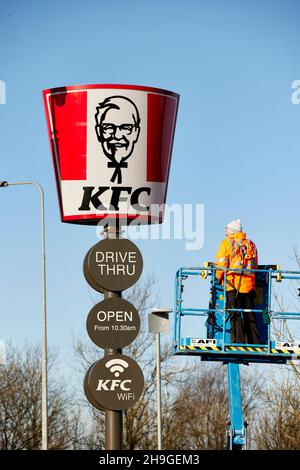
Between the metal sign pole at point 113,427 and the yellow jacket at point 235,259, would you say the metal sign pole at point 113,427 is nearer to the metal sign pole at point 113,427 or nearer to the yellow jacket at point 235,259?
the metal sign pole at point 113,427

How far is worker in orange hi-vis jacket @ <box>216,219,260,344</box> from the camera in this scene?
60.2 ft

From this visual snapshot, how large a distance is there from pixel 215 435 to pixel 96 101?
4483cm

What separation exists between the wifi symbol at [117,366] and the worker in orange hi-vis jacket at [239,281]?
7087 mm

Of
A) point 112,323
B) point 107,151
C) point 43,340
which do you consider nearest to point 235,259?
point 107,151

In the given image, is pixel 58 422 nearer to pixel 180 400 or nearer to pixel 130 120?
pixel 180 400

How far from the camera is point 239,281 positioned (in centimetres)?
1838

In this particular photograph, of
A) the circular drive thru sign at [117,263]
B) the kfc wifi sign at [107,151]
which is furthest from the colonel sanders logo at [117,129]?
the circular drive thru sign at [117,263]

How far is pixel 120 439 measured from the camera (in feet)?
37.7

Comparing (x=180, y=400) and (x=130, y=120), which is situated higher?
(x=180, y=400)

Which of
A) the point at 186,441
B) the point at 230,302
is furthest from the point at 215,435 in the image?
the point at 230,302

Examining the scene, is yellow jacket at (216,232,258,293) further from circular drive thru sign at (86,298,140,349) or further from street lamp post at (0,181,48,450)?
street lamp post at (0,181,48,450)

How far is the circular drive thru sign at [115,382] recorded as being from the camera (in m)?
11.3
